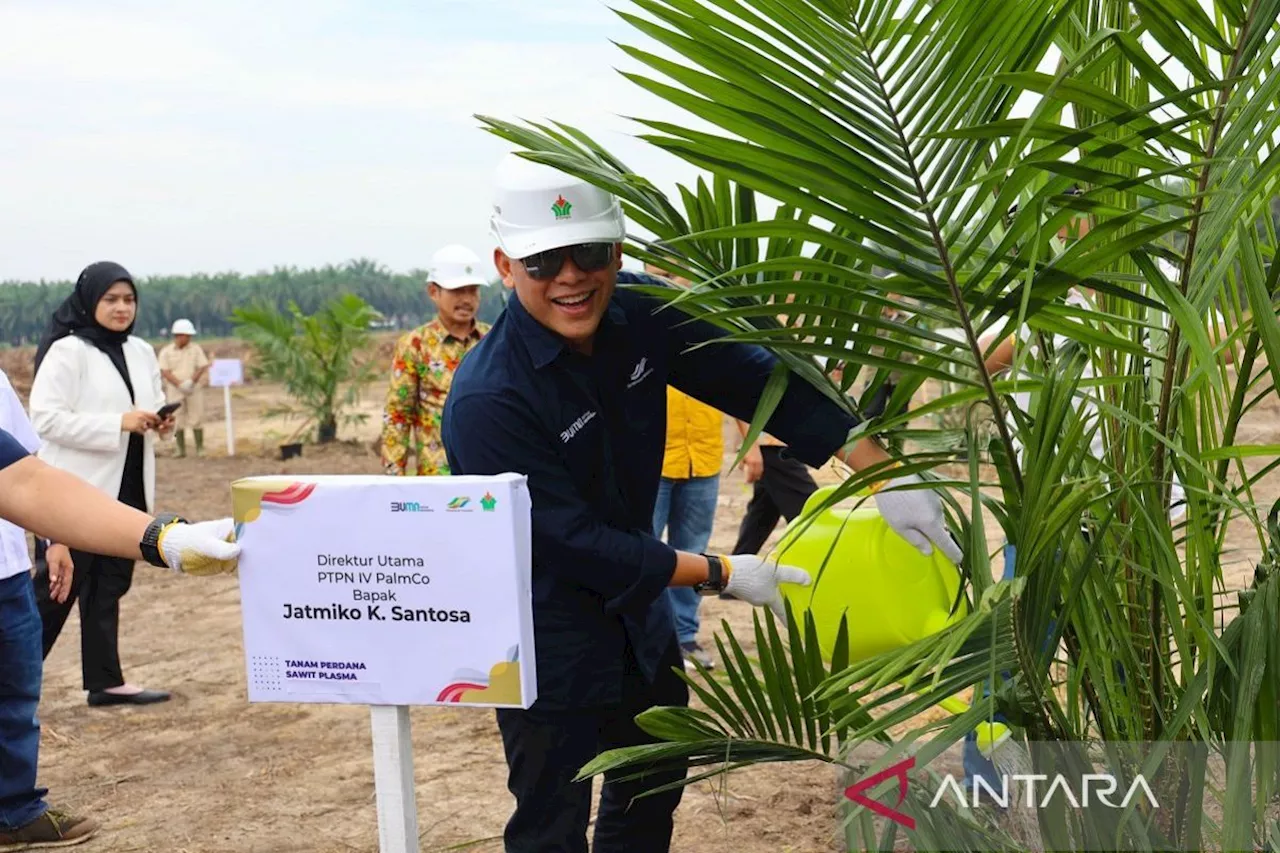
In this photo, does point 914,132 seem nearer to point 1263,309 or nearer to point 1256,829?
point 1263,309

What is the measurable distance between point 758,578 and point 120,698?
11.4 ft

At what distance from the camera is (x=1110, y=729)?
185 centimetres

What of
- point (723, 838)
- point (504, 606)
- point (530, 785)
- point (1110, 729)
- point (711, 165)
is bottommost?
point (723, 838)

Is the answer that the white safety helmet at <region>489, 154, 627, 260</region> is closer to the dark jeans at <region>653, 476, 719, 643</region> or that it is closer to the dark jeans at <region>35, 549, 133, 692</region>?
the dark jeans at <region>653, 476, 719, 643</region>

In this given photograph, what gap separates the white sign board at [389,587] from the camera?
2053 mm

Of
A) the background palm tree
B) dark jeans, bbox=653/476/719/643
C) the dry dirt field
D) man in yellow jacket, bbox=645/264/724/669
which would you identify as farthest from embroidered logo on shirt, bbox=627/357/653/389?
dark jeans, bbox=653/476/719/643

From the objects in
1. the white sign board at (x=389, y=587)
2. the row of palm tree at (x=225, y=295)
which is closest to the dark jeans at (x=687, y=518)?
the white sign board at (x=389, y=587)

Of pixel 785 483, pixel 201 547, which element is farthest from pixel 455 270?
pixel 201 547

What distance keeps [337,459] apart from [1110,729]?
1234 cm

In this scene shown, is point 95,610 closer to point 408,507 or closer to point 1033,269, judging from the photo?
point 408,507

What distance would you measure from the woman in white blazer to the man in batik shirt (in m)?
0.82

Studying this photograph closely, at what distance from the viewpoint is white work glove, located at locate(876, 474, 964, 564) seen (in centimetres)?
242

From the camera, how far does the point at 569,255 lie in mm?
2324

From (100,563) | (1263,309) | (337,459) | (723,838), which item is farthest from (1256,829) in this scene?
(337,459)
